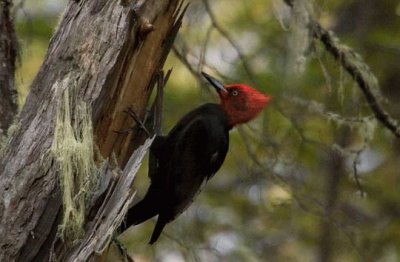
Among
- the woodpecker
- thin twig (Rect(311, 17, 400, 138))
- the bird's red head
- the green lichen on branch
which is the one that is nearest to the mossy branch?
thin twig (Rect(311, 17, 400, 138))

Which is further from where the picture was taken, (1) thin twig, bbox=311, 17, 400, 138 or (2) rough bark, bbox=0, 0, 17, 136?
(1) thin twig, bbox=311, 17, 400, 138

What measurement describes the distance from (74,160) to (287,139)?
2933 millimetres

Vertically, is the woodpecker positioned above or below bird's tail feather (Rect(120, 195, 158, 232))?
above

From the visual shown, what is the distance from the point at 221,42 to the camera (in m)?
8.48

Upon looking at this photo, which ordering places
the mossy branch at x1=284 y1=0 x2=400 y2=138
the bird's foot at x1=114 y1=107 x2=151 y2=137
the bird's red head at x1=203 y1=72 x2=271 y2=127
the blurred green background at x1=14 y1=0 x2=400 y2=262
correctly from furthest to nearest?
the blurred green background at x1=14 y1=0 x2=400 y2=262 → the mossy branch at x1=284 y1=0 x2=400 y2=138 → the bird's red head at x1=203 y1=72 x2=271 y2=127 → the bird's foot at x1=114 y1=107 x2=151 y2=137

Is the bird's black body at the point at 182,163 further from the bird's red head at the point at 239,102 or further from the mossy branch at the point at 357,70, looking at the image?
the mossy branch at the point at 357,70

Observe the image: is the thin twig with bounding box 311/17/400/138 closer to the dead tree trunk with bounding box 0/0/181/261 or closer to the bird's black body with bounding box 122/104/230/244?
the bird's black body with bounding box 122/104/230/244

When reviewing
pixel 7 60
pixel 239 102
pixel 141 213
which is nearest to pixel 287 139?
pixel 239 102

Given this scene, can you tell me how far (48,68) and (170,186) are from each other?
1010 mm

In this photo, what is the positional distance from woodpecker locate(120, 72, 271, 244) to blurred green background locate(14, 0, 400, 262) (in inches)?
20.8

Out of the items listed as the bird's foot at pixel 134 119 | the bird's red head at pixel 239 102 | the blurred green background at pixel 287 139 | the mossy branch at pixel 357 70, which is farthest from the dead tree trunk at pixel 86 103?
the mossy branch at pixel 357 70

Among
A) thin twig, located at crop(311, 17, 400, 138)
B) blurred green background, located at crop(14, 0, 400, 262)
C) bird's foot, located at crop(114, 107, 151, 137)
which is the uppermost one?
bird's foot, located at crop(114, 107, 151, 137)

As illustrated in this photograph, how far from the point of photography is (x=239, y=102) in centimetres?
495

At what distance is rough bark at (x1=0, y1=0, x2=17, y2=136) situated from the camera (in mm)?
4492
